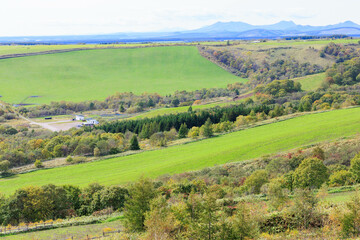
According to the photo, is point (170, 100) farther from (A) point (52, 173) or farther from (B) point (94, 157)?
(A) point (52, 173)

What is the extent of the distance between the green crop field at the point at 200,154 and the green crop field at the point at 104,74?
86654 mm

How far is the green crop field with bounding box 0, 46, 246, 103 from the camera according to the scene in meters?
145

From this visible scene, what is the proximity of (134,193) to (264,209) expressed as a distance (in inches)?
358

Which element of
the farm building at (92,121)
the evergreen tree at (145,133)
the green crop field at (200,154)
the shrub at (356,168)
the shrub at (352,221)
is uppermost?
the shrub at (352,221)

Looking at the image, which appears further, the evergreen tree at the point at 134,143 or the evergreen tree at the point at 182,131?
the evergreen tree at the point at 182,131

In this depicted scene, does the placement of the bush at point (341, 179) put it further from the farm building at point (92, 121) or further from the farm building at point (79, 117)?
the farm building at point (79, 117)

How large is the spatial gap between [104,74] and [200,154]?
131 m

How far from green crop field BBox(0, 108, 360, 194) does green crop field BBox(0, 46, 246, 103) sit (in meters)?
86.7

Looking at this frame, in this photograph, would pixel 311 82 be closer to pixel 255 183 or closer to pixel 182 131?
pixel 182 131

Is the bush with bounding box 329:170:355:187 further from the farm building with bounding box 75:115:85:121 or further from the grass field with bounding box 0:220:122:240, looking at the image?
the farm building with bounding box 75:115:85:121

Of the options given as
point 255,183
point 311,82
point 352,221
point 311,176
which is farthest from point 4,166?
point 311,82

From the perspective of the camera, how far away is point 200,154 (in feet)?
170

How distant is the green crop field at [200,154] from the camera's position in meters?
46.3

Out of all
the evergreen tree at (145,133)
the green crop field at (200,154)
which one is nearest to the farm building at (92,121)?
the evergreen tree at (145,133)
